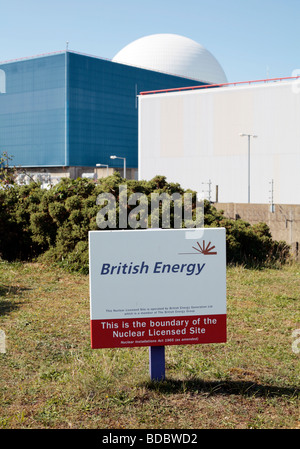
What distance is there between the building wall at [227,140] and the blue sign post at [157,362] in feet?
157

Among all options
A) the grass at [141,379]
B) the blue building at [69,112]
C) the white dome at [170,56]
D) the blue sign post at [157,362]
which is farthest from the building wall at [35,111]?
the blue sign post at [157,362]

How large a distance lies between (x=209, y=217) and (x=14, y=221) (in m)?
4.82

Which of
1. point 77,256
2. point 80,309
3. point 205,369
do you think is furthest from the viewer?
point 77,256

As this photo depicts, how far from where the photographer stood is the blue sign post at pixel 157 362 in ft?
17.7

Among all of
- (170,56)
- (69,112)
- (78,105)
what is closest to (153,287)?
(69,112)

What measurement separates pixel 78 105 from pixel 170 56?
84.0 ft

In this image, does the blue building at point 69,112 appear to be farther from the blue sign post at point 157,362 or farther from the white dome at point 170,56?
the blue sign post at point 157,362

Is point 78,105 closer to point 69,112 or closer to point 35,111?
point 69,112

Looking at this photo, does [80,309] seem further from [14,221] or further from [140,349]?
[14,221]

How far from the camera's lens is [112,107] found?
321 feet

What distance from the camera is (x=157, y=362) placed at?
5434mm

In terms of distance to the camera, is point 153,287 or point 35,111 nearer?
point 153,287

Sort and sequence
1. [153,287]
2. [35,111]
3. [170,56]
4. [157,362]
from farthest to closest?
[170,56] → [35,111] → [157,362] → [153,287]
